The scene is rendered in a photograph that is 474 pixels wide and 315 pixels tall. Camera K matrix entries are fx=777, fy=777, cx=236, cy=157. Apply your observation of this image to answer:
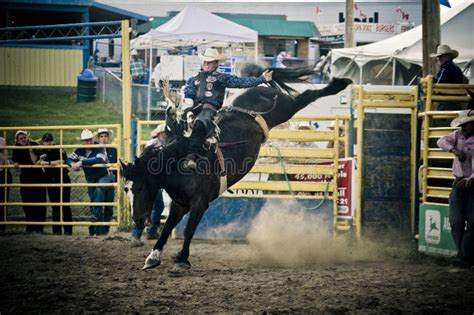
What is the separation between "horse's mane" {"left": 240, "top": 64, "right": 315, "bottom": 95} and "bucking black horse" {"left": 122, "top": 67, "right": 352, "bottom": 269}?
12 millimetres

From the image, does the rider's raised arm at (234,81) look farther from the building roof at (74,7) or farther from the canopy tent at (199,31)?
the canopy tent at (199,31)

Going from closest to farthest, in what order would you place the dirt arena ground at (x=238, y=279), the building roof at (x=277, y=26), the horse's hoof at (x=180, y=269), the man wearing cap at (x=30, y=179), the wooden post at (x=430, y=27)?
the dirt arena ground at (x=238, y=279) → the horse's hoof at (x=180, y=269) → the wooden post at (x=430, y=27) → the man wearing cap at (x=30, y=179) → the building roof at (x=277, y=26)

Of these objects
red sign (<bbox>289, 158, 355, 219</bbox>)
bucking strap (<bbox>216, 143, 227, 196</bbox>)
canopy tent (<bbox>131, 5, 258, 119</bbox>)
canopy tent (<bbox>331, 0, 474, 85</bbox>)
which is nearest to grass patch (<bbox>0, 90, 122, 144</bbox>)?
canopy tent (<bbox>131, 5, 258, 119</bbox>)

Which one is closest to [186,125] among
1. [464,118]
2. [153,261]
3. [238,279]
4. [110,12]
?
[153,261]

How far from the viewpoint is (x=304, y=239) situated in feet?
31.0

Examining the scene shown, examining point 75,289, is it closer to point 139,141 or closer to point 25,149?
point 139,141

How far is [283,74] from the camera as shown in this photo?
9.30m

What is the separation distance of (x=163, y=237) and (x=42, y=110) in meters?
9.26

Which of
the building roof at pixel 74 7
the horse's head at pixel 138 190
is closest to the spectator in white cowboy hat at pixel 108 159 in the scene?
the horse's head at pixel 138 190

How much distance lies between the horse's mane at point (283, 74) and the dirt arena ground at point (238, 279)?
1779 mm

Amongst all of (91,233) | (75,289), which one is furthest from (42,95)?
(75,289)

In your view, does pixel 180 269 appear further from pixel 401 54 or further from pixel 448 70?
pixel 401 54

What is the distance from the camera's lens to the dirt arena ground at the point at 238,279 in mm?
5895

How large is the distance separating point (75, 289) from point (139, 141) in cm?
437
